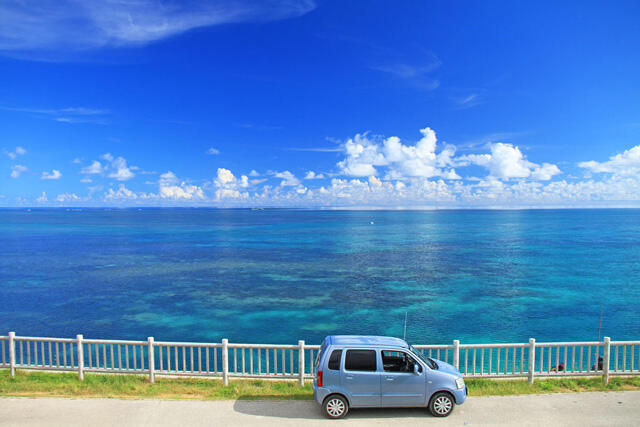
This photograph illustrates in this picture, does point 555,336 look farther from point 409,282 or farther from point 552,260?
point 552,260

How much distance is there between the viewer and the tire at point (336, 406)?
10.4 meters

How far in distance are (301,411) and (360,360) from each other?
2.14 meters

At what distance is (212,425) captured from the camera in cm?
1000

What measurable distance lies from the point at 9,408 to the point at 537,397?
1449cm

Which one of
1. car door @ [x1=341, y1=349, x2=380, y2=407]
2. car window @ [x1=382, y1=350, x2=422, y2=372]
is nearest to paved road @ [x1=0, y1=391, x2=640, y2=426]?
car door @ [x1=341, y1=349, x2=380, y2=407]

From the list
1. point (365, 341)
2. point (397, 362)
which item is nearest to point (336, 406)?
point (365, 341)

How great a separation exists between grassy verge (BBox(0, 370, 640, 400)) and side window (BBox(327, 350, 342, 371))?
2.07m

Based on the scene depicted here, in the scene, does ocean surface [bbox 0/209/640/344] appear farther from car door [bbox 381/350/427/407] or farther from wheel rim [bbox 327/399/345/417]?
wheel rim [bbox 327/399/345/417]

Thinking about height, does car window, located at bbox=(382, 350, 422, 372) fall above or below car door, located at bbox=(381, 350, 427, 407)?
above

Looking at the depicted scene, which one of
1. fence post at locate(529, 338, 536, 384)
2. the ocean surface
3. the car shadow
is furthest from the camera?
the ocean surface

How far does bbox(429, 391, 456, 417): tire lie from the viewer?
10.5 meters

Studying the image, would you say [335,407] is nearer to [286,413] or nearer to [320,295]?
[286,413]

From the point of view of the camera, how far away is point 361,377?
1038 cm

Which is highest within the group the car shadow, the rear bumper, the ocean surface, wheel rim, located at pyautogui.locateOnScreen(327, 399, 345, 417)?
the rear bumper
